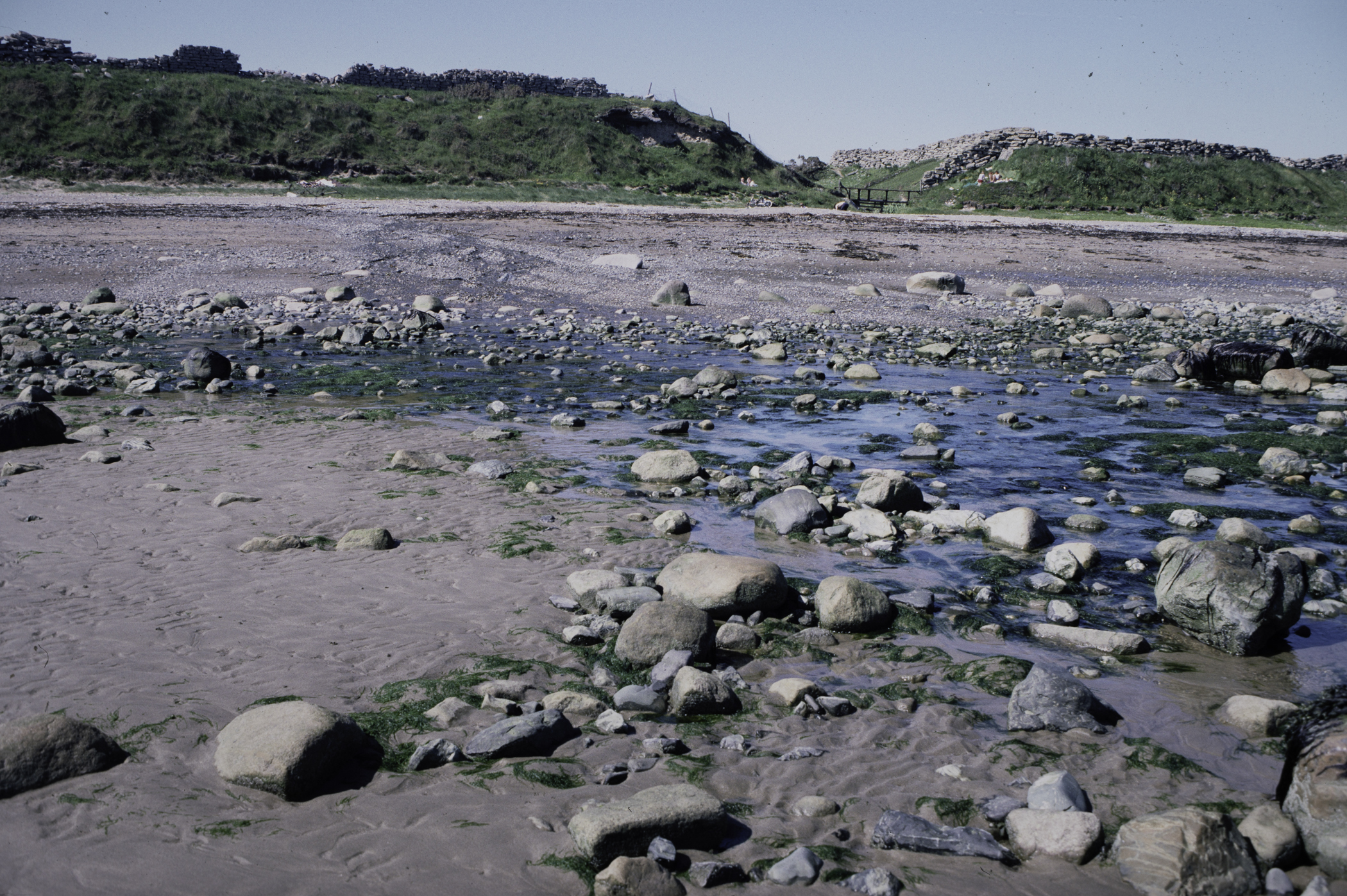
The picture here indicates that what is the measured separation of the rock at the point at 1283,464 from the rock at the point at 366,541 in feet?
23.5

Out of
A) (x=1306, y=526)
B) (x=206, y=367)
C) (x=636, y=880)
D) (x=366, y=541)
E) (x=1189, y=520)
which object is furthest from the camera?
(x=206, y=367)

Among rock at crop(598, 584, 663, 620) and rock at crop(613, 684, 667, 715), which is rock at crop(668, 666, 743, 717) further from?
rock at crop(598, 584, 663, 620)

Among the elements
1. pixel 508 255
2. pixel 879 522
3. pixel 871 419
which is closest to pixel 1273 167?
pixel 508 255

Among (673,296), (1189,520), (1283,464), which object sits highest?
(673,296)

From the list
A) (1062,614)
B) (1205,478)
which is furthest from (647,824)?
(1205,478)

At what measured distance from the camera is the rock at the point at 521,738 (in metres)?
3.57

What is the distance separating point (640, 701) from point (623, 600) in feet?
3.31

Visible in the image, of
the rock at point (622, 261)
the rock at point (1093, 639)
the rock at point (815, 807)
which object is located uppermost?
the rock at point (622, 261)

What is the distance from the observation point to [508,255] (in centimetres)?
2228

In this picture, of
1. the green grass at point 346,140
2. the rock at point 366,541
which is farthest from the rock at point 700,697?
the green grass at point 346,140

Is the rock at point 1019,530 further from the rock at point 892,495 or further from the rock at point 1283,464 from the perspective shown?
the rock at point 1283,464

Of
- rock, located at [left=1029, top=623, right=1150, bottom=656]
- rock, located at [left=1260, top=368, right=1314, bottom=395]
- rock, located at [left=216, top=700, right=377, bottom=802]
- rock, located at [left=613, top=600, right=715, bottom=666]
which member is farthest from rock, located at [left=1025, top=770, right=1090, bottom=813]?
rock, located at [left=1260, top=368, right=1314, bottom=395]

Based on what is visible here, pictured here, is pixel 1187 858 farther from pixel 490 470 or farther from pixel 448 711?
pixel 490 470

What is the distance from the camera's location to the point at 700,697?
397 centimetres
